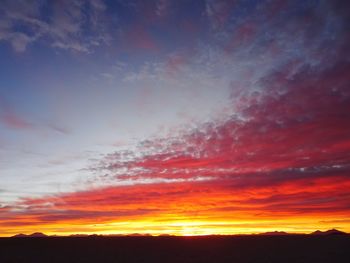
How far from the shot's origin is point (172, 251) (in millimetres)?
58094

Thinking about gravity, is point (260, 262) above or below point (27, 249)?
below

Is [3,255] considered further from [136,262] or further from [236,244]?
[236,244]

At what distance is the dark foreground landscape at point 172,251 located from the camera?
5103 centimetres

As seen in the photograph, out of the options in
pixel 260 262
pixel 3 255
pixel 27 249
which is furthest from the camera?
pixel 27 249

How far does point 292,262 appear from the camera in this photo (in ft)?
161

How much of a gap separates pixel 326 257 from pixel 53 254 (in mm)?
32415

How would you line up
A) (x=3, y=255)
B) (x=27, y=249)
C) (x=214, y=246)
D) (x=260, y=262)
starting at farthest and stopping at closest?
(x=214, y=246) → (x=27, y=249) → (x=3, y=255) → (x=260, y=262)

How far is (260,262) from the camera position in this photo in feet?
160

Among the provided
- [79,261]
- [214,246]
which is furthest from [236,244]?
[79,261]

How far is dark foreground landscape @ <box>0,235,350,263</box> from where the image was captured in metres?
51.0

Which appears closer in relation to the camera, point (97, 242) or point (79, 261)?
point (79, 261)

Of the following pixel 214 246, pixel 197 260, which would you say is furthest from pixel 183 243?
pixel 197 260

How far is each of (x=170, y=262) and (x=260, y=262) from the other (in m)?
9.72

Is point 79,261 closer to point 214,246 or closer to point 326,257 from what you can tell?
point 214,246
